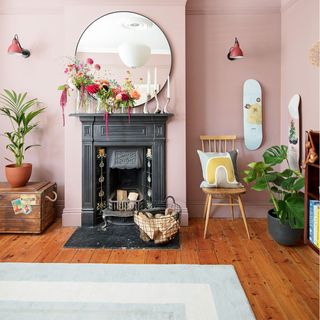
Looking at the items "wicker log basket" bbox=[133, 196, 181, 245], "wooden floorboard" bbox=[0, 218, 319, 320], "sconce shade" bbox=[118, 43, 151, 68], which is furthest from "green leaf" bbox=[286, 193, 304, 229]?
"sconce shade" bbox=[118, 43, 151, 68]

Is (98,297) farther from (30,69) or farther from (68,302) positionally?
(30,69)

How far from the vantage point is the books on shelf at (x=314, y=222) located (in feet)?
7.63

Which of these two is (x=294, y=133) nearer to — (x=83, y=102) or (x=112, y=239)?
(x=112, y=239)

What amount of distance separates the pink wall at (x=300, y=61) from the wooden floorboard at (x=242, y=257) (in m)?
1.18

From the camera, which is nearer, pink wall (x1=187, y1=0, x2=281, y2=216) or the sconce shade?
the sconce shade

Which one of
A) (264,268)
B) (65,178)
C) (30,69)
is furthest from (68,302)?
(30,69)

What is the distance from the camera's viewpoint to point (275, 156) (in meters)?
3.02

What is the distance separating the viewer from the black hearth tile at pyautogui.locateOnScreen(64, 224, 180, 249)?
297cm

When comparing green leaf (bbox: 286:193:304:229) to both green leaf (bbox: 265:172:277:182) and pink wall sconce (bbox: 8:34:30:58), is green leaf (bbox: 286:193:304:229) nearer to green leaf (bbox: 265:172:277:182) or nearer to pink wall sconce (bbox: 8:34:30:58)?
green leaf (bbox: 265:172:277:182)

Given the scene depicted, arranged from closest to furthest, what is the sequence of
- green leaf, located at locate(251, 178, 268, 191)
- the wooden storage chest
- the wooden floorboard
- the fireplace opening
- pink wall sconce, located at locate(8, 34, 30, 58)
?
1. the wooden floorboard
2. green leaf, located at locate(251, 178, 268, 191)
3. the wooden storage chest
4. pink wall sconce, located at locate(8, 34, 30, 58)
5. the fireplace opening

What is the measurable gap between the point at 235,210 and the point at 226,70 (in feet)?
5.35

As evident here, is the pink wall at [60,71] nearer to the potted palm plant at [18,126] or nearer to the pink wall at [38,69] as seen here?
the pink wall at [38,69]

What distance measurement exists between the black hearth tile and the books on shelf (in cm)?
112

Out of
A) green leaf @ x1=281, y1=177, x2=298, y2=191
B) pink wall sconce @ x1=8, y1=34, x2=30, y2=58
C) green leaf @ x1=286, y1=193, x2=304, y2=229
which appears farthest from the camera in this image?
pink wall sconce @ x1=8, y1=34, x2=30, y2=58
